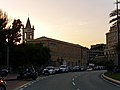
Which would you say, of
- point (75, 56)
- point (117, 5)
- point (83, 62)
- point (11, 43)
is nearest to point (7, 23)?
point (11, 43)

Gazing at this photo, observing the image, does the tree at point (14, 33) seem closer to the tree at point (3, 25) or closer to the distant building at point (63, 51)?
the tree at point (3, 25)

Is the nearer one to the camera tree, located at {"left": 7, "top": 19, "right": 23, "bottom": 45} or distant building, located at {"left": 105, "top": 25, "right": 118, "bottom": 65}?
tree, located at {"left": 7, "top": 19, "right": 23, "bottom": 45}

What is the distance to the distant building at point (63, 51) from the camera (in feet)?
433

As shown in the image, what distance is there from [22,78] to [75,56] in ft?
378

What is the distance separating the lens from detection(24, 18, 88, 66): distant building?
13200cm

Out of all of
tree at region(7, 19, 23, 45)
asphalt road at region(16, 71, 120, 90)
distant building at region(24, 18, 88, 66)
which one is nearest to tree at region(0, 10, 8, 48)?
tree at region(7, 19, 23, 45)

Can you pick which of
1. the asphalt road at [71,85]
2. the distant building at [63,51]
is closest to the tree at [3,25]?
the asphalt road at [71,85]

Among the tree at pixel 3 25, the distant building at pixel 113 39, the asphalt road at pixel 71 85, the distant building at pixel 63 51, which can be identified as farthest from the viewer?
the distant building at pixel 63 51

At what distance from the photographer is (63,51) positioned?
495 feet

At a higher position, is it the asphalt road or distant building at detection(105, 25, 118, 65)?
distant building at detection(105, 25, 118, 65)

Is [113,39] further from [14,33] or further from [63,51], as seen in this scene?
[63,51]

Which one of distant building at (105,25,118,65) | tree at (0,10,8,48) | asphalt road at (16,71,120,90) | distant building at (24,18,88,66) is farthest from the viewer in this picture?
distant building at (24,18,88,66)

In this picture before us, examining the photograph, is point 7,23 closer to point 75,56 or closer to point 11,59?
point 11,59

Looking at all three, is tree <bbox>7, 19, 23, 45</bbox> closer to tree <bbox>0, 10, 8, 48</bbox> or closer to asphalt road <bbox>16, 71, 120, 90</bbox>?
tree <bbox>0, 10, 8, 48</bbox>
